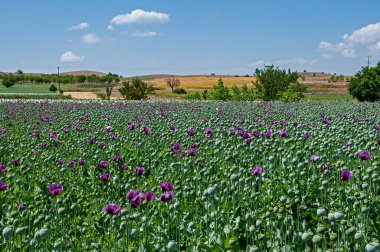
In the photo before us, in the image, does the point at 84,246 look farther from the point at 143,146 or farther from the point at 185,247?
the point at 143,146

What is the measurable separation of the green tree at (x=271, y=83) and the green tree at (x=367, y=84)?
12153mm

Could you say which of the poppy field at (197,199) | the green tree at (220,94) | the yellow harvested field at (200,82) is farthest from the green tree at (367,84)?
the poppy field at (197,199)

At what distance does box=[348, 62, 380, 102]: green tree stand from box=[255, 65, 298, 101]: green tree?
1215cm

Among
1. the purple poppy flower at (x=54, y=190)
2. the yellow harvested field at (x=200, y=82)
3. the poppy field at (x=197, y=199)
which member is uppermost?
the yellow harvested field at (x=200, y=82)

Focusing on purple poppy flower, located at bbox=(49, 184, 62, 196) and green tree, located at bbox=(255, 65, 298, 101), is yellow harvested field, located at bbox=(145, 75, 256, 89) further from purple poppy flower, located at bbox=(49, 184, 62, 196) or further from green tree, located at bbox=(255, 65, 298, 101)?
purple poppy flower, located at bbox=(49, 184, 62, 196)

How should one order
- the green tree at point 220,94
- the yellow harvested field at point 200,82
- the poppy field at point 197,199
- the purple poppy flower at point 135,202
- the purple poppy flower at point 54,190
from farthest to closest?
the yellow harvested field at point 200,82 < the green tree at point 220,94 < the purple poppy flower at point 54,190 < the purple poppy flower at point 135,202 < the poppy field at point 197,199

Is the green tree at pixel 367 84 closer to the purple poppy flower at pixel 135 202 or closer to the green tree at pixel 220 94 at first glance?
the green tree at pixel 220 94

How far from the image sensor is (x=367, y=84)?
57406mm

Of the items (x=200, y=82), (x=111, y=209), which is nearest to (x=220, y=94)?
(x=111, y=209)

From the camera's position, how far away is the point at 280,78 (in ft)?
164

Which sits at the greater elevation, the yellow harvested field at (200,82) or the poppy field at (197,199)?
the yellow harvested field at (200,82)

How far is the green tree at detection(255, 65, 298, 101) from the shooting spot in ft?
164

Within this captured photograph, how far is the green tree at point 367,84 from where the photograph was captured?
56.3 metres

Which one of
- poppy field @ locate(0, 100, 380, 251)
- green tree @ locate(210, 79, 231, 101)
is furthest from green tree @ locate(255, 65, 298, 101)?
poppy field @ locate(0, 100, 380, 251)
